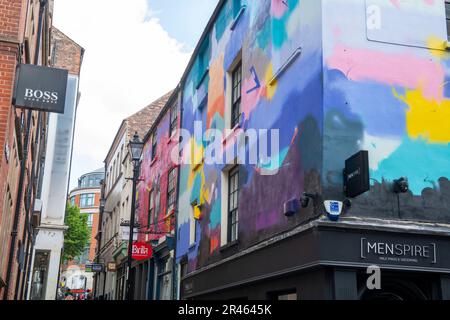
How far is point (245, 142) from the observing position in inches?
531

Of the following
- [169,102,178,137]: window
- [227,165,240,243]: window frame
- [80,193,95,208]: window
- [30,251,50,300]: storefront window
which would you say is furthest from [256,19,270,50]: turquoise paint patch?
[80,193,95,208]: window

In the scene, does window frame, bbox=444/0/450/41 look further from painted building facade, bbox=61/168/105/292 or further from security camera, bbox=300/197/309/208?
painted building facade, bbox=61/168/105/292

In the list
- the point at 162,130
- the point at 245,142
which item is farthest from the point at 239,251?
the point at 162,130

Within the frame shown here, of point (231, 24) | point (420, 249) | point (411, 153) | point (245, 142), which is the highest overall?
→ point (231, 24)

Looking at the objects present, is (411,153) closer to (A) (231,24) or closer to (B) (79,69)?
(A) (231,24)

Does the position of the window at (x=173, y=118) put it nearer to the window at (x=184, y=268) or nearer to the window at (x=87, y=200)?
the window at (x=184, y=268)

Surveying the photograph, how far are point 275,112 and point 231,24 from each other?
507 centimetres

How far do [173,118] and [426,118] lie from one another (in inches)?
606

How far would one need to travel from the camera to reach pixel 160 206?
24062mm

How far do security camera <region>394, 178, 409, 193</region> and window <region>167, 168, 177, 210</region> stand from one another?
1373 centimetres

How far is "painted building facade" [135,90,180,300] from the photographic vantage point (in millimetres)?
21594

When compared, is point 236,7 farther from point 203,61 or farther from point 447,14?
point 447,14

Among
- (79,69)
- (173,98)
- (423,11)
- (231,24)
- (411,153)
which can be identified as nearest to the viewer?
(411,153)

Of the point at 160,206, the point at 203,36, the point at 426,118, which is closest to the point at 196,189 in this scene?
the point at 203,36
